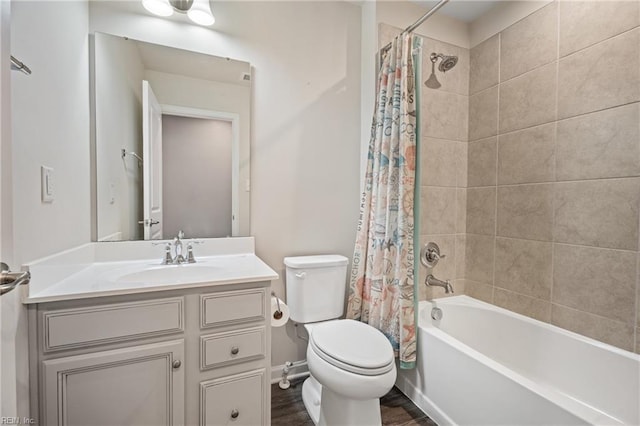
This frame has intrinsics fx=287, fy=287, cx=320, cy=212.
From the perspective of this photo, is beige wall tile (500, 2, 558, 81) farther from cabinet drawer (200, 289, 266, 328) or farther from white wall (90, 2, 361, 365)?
cabinet drawer (200, 289, 266, 328)

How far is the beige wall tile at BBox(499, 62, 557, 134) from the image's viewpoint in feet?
5.54

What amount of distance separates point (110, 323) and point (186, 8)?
1570 millimetres

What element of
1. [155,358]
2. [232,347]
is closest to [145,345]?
[155,358]

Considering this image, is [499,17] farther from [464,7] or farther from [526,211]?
[526,211]

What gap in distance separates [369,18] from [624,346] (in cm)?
234

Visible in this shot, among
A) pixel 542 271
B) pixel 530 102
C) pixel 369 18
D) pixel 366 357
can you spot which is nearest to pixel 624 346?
pixel 542 271

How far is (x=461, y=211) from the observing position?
86.0 inches

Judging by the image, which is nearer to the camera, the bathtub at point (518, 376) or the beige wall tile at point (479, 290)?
the bathtub at point (518, 376)

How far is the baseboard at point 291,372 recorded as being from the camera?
1.85m

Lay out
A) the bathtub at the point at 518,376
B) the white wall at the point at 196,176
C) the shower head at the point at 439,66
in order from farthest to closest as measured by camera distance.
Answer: the shower head at the point at 439,66 → the white wall at the point at 196,176 → the bathtub at the point at 518,376

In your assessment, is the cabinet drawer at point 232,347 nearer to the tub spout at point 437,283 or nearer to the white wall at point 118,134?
the white wall at point 118,134

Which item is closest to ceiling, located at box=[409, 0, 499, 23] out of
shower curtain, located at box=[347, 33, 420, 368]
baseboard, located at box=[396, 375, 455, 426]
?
shower curtain, located at box=[347, 33, 420, 368]

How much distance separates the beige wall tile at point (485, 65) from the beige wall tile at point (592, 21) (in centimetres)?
39

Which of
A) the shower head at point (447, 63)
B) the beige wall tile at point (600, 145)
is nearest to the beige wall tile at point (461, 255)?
the beige wall tile at point (600, 145)
